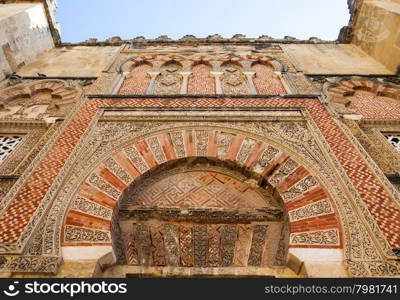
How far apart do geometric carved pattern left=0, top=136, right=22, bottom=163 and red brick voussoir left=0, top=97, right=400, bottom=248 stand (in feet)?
2.11

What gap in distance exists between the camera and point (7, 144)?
3.50m

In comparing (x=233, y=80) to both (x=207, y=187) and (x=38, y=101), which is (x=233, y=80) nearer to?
(x=207, y=187)

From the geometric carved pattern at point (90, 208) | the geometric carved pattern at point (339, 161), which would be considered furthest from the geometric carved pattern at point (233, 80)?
the geometric carved pattern at point (90, 208)

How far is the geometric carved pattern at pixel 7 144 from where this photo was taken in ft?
10.9

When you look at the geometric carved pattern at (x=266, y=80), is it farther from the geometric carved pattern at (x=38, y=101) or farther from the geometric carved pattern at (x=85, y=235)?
the geometric carved pattern at (x=85, y=235)

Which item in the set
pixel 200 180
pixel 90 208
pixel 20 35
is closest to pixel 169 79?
→ pixel 200 180

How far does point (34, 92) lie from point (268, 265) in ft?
12.4

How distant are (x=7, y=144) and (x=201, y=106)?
6.99 feet

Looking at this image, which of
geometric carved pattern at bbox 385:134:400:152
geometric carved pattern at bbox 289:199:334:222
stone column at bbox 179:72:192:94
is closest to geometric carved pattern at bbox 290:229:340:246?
geometric carved pattern at bbox 289:199:334:222

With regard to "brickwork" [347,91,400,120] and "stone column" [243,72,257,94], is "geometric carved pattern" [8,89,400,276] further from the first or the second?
"brickwork" [347,91,400,120]

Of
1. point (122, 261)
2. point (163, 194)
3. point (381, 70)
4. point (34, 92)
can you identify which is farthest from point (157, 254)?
point (381, 70)

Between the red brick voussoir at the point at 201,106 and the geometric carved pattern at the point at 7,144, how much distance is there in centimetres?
64

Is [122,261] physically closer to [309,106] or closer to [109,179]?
[109,179]

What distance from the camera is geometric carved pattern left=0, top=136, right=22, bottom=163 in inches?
131
